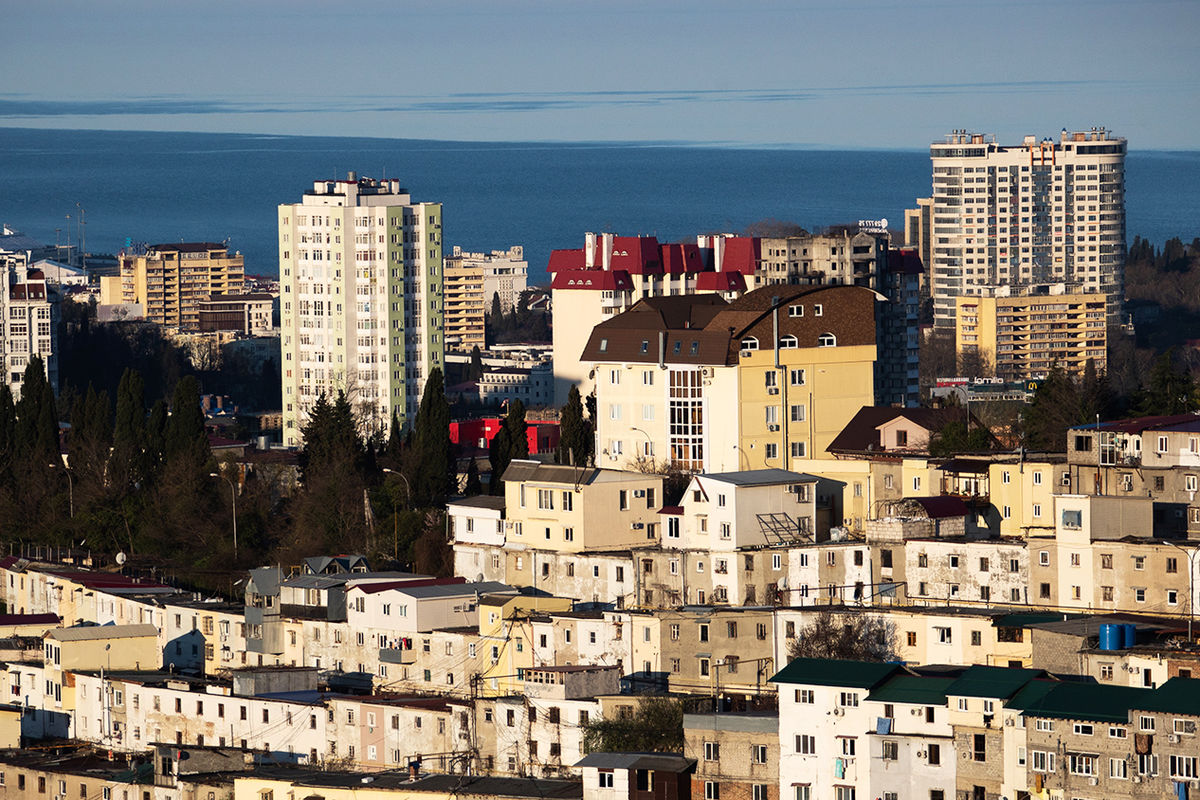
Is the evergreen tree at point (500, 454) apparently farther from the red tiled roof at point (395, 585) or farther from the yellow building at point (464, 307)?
the yellow building at point (464, 307)

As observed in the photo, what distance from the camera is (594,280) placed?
79750mm

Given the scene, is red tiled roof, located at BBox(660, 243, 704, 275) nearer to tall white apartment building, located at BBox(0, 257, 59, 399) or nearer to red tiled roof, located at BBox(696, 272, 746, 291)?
red tiled roof, located at BBox(696, 272, 746, 291)

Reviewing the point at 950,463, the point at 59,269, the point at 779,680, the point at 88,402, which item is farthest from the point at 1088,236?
the point at 779,680

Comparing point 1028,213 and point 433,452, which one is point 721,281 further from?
point 1028,213

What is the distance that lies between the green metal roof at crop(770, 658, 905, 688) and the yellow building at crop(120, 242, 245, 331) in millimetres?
104306

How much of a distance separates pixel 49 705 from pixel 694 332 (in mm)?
14165

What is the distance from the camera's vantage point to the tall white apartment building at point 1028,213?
132125 millimetres

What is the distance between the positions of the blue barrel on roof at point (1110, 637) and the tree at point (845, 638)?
12.7 feet

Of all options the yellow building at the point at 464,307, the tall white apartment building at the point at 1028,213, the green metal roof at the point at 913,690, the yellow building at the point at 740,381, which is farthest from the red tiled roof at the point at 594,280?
the tall white apartment building at the point at 1028,213

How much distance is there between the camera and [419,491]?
2032 inches

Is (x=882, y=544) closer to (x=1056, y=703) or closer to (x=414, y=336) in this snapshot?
(x=1056, y=703)

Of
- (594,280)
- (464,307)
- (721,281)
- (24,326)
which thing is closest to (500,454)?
(721,281)

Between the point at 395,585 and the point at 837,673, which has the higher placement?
the point at 395,585

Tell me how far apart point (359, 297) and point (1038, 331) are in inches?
1291
